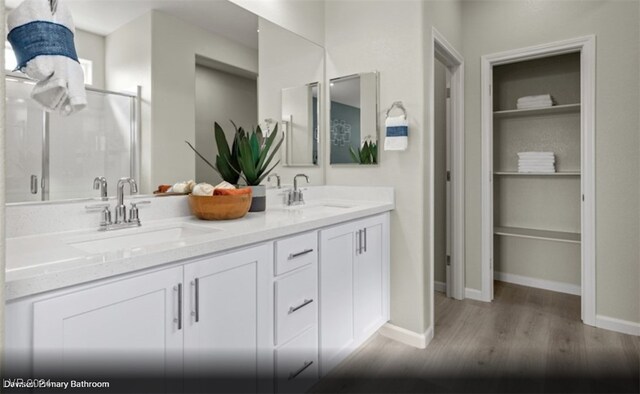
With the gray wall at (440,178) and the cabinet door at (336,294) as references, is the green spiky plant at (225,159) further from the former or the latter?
the gray wall at (440,178)

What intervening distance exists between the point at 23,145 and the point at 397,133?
1.77 metres

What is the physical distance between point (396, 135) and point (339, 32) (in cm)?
94

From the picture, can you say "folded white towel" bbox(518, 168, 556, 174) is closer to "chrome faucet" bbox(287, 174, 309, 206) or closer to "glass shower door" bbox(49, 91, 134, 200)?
"chrome faucet" bbox(287, 174, 309, 206)

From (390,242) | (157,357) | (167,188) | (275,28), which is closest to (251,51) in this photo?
(275,28)

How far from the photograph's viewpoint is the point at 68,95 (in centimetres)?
98

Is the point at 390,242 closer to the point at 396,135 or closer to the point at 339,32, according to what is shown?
the point at 396,135

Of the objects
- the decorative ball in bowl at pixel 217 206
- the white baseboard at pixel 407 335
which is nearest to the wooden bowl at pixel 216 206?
the decorative ball in bowl at pixel 217 206

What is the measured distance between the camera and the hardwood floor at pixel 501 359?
179cm

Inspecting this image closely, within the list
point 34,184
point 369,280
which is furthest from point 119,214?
point 369,280

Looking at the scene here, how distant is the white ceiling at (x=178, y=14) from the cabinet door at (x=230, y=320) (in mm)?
1067

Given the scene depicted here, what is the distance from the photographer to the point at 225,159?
72.7 inches

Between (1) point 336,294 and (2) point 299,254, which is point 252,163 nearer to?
(2) point 299,254

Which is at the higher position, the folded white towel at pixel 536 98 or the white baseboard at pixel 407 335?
the folded white towel at pixel 536 98

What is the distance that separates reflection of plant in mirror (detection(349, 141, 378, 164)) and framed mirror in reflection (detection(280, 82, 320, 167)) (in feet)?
0.95
